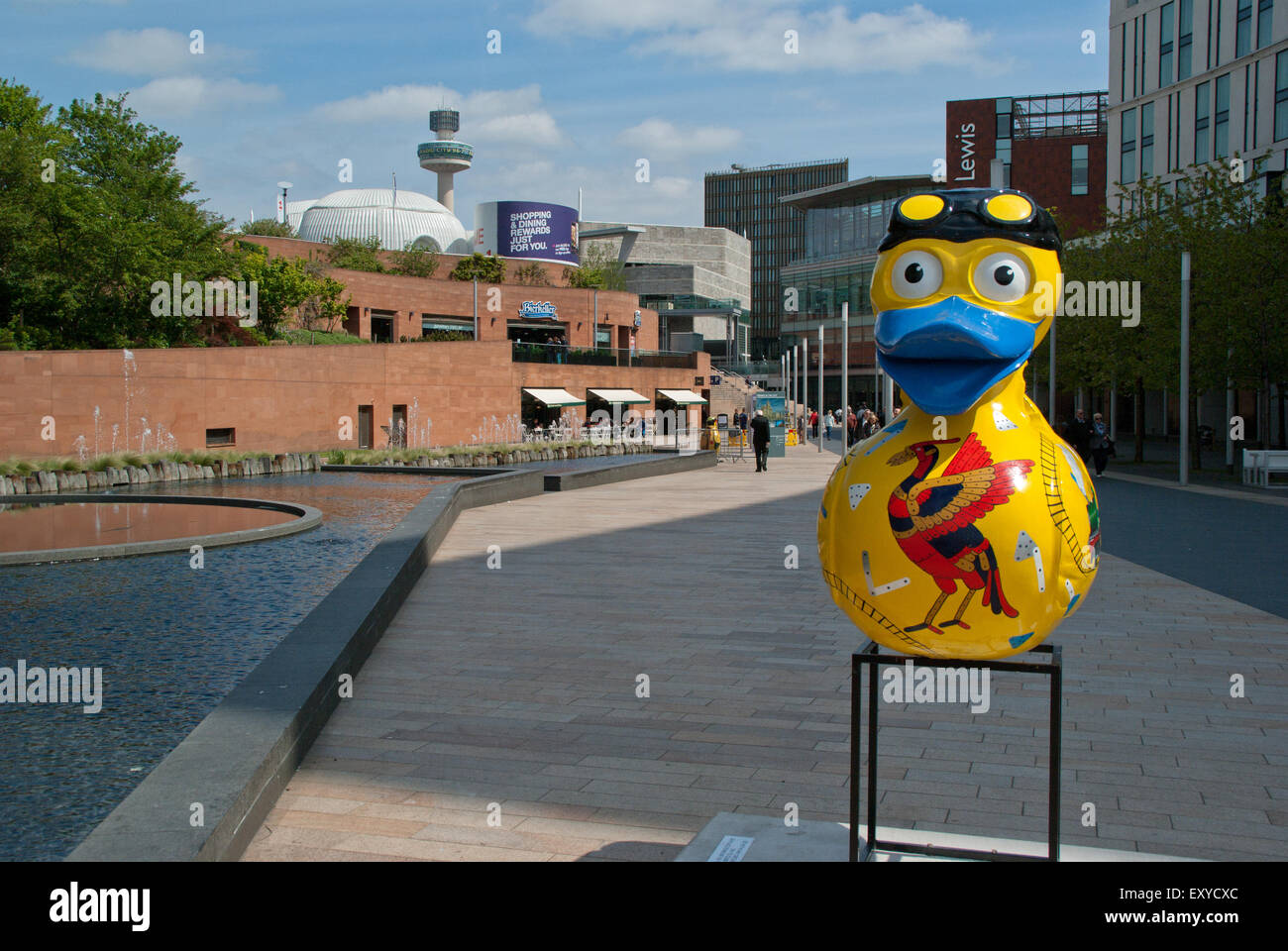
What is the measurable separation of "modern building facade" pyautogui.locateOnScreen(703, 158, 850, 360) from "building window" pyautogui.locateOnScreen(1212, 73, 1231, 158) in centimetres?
12373

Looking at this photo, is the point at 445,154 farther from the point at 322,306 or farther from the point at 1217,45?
the point at 1217,45

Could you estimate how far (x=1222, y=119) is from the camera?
48.6 metres

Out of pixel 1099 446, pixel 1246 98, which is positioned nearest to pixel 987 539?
pixel 1099 446

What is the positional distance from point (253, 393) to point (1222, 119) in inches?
1637

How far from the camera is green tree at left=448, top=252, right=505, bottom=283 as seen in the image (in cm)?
7350

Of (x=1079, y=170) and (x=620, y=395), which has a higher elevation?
(x=1079, y=170)

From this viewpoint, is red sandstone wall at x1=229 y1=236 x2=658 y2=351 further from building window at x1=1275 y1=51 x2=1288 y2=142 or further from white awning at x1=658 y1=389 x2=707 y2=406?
building window at x1=1275 y1=51 x2=1288 y2=142

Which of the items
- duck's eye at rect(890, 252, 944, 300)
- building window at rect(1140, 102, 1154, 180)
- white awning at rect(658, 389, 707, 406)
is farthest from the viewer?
white awning at rect(658, 389, 707, 406)

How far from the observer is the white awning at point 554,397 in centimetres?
5206

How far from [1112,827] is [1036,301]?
9.44 ft

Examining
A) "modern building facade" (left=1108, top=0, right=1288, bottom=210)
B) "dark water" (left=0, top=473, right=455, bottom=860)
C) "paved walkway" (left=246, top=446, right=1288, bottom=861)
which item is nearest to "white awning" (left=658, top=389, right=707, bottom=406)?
"modern building facade" (left=1108, top=0, right=1288, bottom=210)
